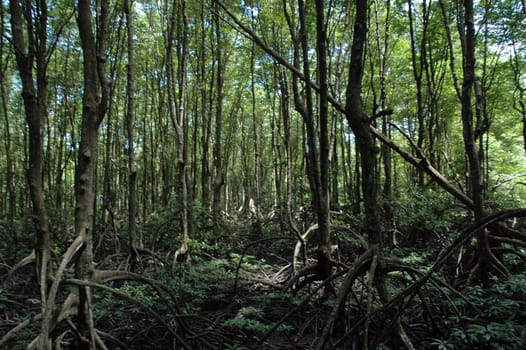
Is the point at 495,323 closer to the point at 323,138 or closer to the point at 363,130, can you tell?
the point at 363,130

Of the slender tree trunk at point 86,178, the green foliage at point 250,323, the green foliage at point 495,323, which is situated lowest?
the green foliage at point 250,323

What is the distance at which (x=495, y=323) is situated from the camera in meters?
2.26

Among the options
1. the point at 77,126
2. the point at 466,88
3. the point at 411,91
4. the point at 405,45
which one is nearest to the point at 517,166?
the point at 411,91

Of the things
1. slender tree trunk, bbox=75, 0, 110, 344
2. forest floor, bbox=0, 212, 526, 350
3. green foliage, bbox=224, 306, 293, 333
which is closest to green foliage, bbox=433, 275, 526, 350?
forest floor, bbox=0, 212, 526, 350

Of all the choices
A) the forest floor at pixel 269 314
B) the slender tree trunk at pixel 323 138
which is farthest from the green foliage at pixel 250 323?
the slender tree trunk at pixel 323 138

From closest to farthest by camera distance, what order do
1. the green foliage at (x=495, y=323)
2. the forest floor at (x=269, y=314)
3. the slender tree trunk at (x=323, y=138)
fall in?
the green foliage at (x=495, y=323)
the forest floor at (x=269, y=314)
the slender tree trunk at (x=323, y=138)

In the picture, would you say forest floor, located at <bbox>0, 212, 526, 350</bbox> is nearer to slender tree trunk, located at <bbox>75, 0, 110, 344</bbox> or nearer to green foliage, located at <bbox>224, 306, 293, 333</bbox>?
green foliage, located at <bbox>224, 306, 293, 333</bbox>

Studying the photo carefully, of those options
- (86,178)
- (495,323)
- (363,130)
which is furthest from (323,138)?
(86,178)

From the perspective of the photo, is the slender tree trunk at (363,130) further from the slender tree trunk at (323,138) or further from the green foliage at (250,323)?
the green foliage at (250,323)

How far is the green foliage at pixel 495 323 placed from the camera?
215 cm

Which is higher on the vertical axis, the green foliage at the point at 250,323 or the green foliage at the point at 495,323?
the green foliage at the point at 495,323

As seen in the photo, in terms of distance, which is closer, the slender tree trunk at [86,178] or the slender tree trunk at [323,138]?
the slender tree trunk at [86,178]

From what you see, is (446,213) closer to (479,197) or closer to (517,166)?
(479,197)

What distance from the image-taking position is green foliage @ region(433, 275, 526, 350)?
7.04 ft
